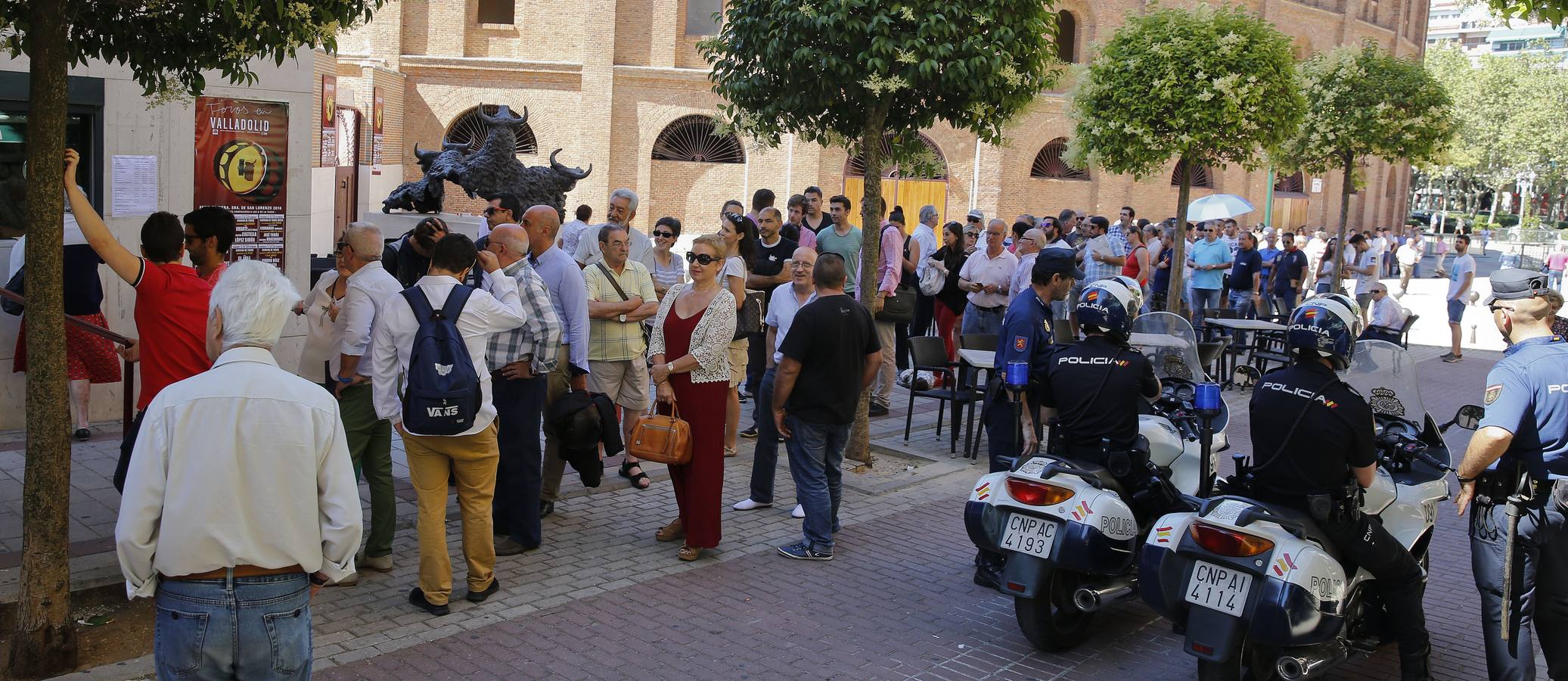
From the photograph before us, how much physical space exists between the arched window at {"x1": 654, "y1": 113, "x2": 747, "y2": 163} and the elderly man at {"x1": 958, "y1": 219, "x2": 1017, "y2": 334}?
63.2 feet

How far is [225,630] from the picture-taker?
3.44 m

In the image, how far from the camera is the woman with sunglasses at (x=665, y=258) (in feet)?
30.2

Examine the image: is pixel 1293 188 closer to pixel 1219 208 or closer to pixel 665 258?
Result: pixel 1219 208

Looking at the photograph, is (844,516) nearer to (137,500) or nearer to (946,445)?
(946,445)

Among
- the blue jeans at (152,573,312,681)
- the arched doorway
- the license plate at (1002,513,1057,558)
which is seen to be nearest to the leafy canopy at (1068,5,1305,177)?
the license plate at (1002,513,1057,558)

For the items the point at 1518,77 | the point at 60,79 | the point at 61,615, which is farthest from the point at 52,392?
the point at 1518,77

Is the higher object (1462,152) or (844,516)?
(1462,152)

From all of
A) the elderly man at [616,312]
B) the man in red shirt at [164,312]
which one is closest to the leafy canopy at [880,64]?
the elderly man at [616,312]

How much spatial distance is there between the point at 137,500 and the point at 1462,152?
6501 centimetres

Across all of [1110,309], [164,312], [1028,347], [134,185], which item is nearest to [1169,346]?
[1028,347]

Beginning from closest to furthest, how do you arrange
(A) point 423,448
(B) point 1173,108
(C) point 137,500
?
1. (C) point 137,500
2. (A) point 423,448
3. (B) point 1173,108

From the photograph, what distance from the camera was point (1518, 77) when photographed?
61750mm

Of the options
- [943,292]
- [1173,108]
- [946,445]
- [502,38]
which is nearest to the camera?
[946,445]

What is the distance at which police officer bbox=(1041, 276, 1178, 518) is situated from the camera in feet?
19.7
